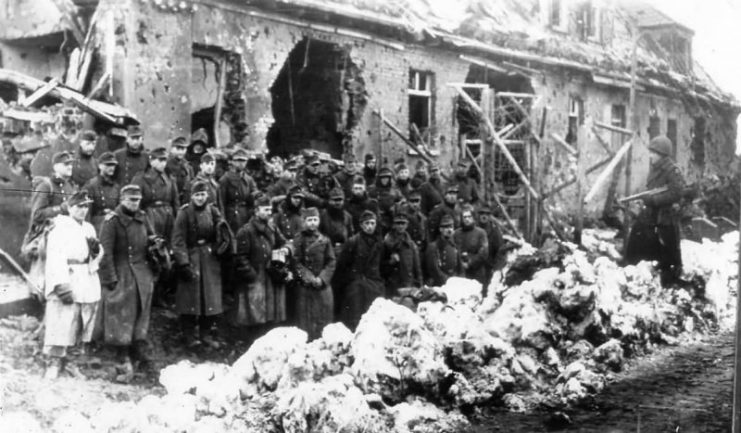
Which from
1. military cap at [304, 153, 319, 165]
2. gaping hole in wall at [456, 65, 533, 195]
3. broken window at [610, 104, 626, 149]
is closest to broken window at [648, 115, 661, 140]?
broken window at [610, 104, 626, 149]

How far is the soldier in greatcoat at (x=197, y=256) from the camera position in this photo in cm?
757

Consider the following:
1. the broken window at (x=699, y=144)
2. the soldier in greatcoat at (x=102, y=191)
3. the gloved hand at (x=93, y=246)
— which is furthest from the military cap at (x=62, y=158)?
the broken window at (x=699, y=144)

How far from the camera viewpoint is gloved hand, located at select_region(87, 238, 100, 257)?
22.6ft

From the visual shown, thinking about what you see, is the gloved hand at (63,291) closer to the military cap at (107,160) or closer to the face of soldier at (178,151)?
the military cap at (107,160)

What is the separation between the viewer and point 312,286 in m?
8.20

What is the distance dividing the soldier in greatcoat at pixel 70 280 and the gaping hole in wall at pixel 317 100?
684 cm

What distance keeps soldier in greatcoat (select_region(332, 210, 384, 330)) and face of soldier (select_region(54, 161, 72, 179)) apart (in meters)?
2.87

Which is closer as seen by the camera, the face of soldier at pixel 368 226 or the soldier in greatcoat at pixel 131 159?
the soldier in greatcoat at pixel 131 159

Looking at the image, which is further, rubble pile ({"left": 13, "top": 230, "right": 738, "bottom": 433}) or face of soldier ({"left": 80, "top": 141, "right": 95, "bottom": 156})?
face of soldier ({"left": 80, "top": 141, "right": 95, "bottom": 156})

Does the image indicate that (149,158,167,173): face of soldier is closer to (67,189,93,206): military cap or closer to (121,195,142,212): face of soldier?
(121,195,142,212): face of soldier

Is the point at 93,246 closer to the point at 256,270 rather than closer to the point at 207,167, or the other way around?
the point at 207,167

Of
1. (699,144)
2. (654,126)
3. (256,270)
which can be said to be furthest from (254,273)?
(654,126)

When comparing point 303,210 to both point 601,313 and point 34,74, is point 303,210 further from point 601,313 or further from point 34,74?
point 34,74

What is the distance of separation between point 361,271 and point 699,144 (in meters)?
9.11
